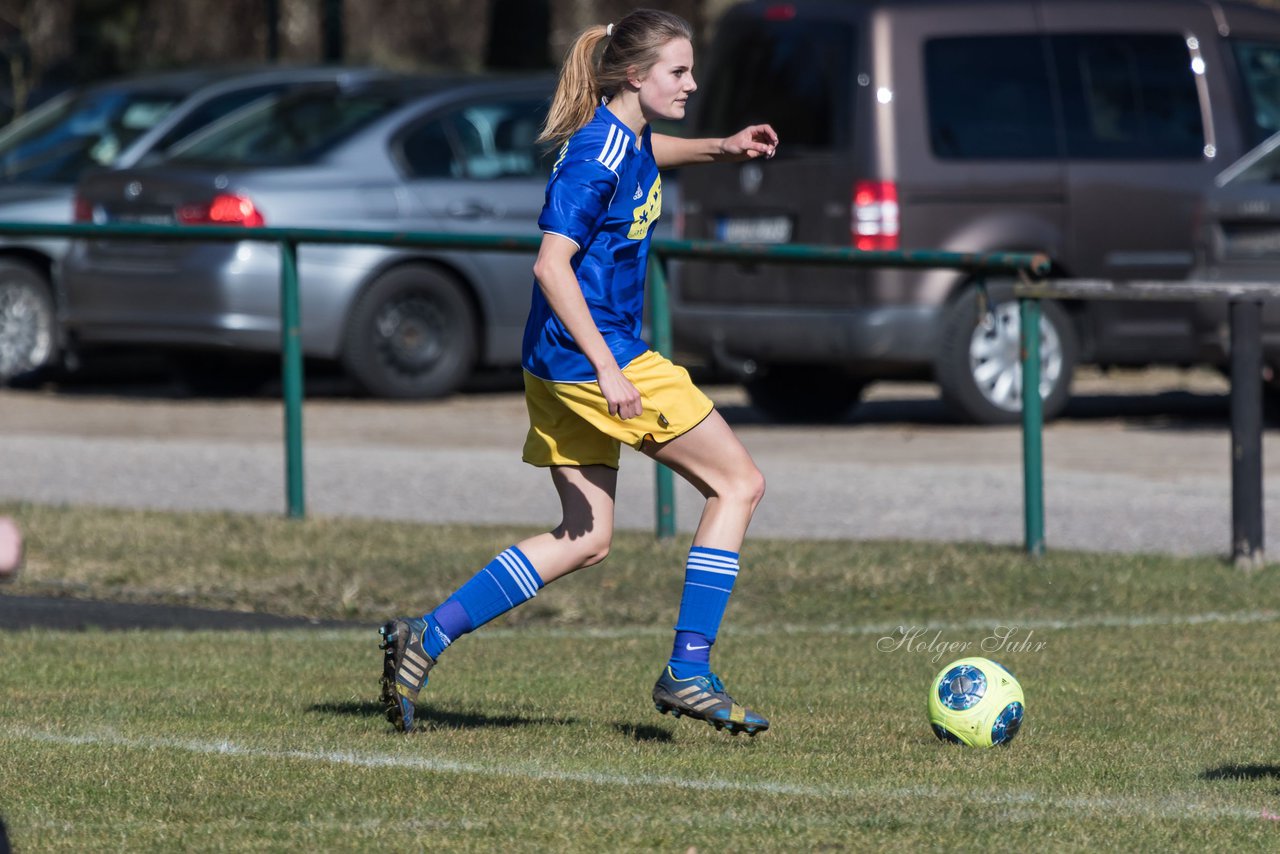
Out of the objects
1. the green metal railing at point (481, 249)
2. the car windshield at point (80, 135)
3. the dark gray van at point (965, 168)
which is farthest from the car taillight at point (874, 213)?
the car windshield at point (80, 135)

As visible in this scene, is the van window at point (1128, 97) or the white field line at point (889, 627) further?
the van window at point (1128, 97)

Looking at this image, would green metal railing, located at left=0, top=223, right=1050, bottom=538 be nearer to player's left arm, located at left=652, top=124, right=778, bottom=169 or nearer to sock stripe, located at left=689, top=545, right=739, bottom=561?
player's left arm, located at left=652, top=124, right=778, bottom=169

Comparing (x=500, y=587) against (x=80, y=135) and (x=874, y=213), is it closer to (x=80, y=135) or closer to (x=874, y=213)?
(x=874, y=213)

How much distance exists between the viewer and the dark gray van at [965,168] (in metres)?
12.1

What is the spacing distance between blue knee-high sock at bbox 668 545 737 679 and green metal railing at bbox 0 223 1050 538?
3046 millimetres

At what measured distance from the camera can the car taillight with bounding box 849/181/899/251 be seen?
12.0 m

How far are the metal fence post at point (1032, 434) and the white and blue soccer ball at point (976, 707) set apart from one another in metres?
2.85

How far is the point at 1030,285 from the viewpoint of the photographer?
8.21 meters

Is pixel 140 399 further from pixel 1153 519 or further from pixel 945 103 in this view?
pixel 1153 519

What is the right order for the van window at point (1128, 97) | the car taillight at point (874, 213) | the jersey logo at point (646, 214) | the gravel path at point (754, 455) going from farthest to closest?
the van window at point (1128, 97), the car taillight at point (874, 213), the gravel path at point (754, 455), the jersey logo at point (646, 214)

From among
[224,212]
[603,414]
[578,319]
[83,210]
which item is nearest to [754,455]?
[224,212]

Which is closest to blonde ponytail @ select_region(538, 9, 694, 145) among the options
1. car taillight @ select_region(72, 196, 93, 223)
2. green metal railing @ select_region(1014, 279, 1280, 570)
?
green metal railing @ select_region(1014, 279, 1280, 570)

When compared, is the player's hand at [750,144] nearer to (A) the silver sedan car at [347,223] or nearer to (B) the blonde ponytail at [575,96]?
(B) the blonde ponytail at [575,96]

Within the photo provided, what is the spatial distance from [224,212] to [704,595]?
27.3 feet
